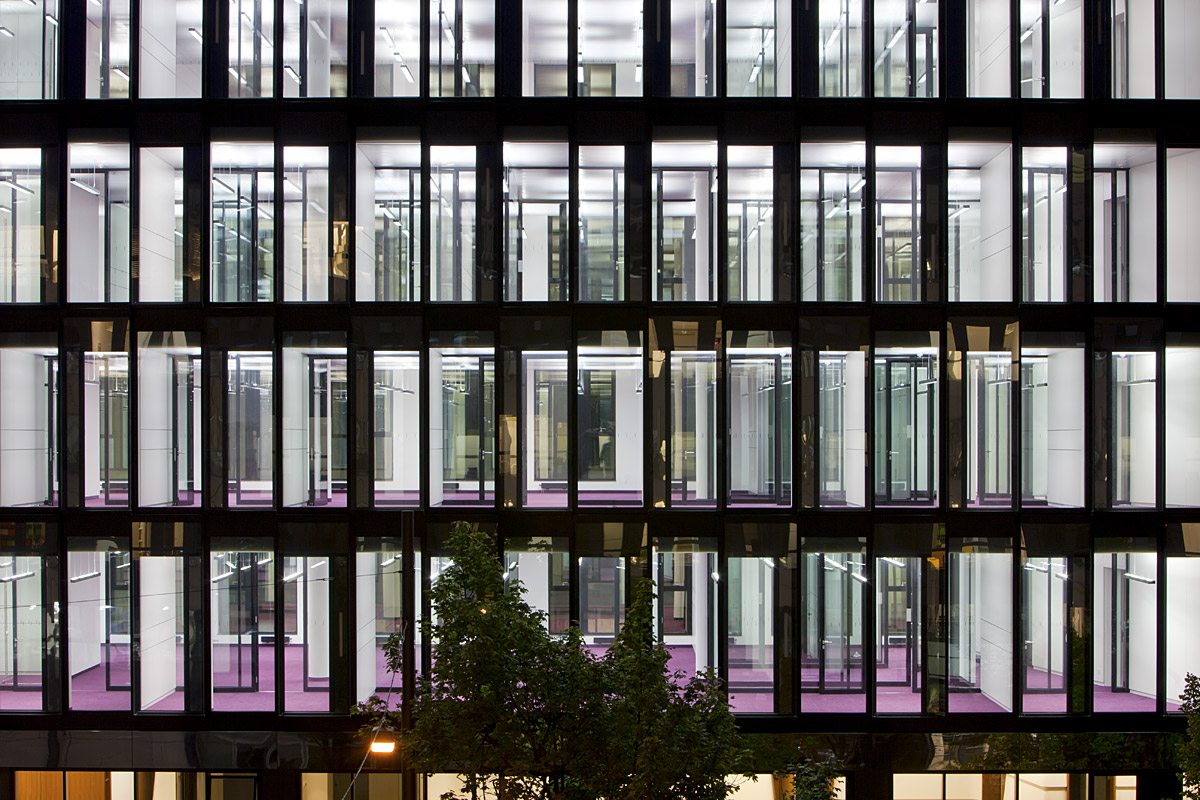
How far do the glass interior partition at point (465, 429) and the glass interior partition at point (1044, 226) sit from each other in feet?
34.2

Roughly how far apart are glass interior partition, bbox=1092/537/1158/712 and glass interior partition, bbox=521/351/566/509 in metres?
10.2

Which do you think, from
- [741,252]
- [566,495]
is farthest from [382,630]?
[741,252]

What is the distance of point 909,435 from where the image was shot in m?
15.4

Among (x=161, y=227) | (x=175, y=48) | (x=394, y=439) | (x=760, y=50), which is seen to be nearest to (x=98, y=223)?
(x=161, y=227)

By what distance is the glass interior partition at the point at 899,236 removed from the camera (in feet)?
50.5

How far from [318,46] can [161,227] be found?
4630mm

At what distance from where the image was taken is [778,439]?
15.4 metres

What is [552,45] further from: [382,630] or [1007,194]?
[382,630]

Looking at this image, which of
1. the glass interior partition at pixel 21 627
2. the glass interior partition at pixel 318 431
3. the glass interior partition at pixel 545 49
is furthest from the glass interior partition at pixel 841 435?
the glass interior partition at pixel 21 627

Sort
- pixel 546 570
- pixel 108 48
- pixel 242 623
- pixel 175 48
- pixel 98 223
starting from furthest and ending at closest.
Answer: pixel 175 48 < pixel 98 223 < pixel 108 48 < pixel 242 623 < pixel 546 570

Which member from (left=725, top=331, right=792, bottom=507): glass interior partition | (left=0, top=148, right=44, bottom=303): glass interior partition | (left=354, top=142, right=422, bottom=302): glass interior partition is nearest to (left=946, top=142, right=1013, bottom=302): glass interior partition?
(left=725, top=331, right=792, bottom=507): glass interior partition

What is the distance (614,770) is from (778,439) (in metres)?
7.15

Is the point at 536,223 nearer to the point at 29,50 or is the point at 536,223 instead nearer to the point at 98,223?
the point at 98,223

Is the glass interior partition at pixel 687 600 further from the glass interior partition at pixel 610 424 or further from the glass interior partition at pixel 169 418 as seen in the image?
the glass interior partition at pixel 169 418
